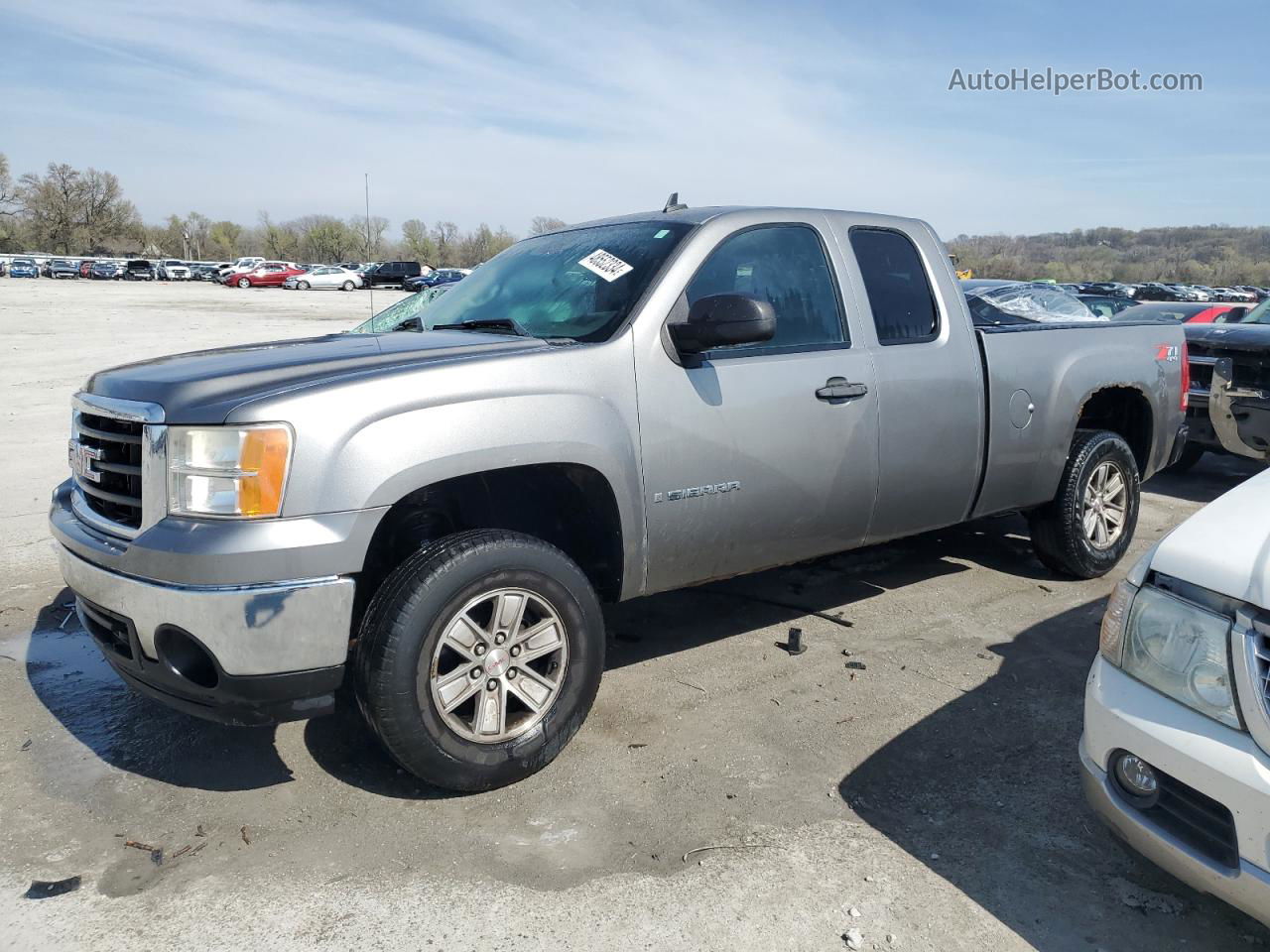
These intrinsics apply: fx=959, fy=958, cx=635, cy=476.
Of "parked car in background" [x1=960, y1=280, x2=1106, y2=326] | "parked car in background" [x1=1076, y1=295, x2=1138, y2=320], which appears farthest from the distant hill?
"parked car in background" [x1=960, y1=280, x2=1106, y2=326]

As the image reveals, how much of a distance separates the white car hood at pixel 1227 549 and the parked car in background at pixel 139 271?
7205 centimetres

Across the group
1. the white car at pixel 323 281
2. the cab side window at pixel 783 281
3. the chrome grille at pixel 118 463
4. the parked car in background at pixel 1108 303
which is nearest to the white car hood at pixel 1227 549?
the cab side window at pixel 783 281

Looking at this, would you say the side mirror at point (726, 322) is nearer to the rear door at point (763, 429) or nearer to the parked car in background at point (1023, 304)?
the rear door at point (763, 429)

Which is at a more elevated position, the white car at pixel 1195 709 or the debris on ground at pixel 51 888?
the white car at pixel 1195 709

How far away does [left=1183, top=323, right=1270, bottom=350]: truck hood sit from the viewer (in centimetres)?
741

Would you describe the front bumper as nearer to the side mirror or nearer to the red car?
the side mirror

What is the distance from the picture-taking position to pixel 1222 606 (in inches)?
89.6

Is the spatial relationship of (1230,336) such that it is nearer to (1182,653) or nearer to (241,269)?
(1182,653)

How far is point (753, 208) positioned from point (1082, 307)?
3694 mm

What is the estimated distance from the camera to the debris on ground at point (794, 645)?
440cm

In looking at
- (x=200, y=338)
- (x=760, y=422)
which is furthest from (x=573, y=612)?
(x=200, y=338)

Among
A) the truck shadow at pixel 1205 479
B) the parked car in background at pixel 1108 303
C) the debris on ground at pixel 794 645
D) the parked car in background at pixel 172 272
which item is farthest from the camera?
the parked car in background at pixel 172 272

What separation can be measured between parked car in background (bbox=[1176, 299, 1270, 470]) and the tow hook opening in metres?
7.40

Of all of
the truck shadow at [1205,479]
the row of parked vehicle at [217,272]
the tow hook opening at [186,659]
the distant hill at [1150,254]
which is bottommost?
the truck shadow at [1205,479]
